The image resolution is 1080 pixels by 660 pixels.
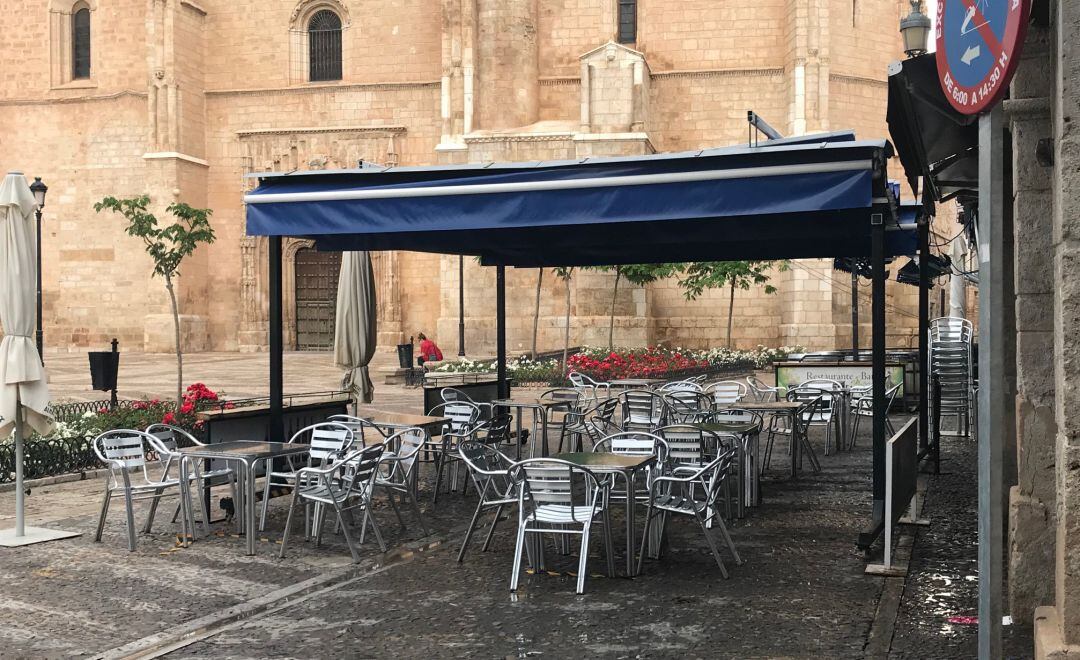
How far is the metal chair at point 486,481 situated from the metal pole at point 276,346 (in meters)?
1.55

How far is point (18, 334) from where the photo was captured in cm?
774

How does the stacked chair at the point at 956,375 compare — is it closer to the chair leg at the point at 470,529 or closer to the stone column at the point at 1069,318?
the chair leg at the point at 470,529

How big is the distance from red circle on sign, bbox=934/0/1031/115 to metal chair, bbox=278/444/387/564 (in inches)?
189

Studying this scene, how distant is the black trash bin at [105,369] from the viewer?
15367 mm

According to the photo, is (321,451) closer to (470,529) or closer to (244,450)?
(244,450)

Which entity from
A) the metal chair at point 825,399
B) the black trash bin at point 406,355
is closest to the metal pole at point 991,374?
the metal chair at point 825,399

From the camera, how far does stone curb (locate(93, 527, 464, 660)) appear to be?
5133 mm

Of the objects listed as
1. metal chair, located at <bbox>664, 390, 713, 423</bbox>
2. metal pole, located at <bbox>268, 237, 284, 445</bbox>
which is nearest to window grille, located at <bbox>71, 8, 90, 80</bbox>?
metal chair, located at <bbox>664, 390, 713, 423</bbox>

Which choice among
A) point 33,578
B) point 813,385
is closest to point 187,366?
point 813,385

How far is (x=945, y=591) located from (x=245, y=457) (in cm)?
464

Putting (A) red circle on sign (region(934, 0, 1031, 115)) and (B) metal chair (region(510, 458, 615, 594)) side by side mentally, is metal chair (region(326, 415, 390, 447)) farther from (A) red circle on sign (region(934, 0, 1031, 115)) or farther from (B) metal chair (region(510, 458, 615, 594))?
(A) red circle on sign (region(934, 0, 1031, 115))

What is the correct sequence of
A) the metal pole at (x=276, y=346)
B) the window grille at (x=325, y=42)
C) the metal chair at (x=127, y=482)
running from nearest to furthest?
1. the metal chair at (x=127, y=482)
2. the metal pole at (x=276, y=346)
3. the window grille at (x=325, y=42)

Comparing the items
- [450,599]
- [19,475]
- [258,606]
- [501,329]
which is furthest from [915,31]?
[19,475]

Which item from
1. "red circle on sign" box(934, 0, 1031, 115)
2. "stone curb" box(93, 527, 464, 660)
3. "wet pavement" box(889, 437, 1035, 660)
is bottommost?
"stone curb" box(93, 527, 464, 660)
